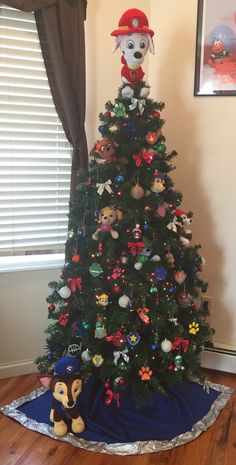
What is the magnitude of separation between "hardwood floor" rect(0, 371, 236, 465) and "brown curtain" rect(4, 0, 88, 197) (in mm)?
1290

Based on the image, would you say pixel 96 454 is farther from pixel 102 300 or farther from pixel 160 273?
pixel 160 273

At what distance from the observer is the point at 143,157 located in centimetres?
200

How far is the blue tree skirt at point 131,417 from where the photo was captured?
6.33ft

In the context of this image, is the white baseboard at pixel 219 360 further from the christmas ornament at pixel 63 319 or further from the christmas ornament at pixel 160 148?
the christmas ornament at pixel 160 148

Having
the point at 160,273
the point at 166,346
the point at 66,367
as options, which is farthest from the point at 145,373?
the point at 160,273

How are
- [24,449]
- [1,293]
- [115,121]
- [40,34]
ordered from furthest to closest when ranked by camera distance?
Answer: [1,293] < [40,34] < [115,121] < [24,449]

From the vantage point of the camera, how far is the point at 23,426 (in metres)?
2.05

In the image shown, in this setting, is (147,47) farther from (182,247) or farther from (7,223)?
(7,223)

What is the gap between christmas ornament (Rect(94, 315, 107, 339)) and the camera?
2016 millimetres

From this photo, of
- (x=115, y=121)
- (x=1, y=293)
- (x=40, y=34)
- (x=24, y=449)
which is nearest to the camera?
(x=24, y=449)

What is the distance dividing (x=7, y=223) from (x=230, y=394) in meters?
1.59

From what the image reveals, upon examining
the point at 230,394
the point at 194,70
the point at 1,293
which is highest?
the point at 194,70

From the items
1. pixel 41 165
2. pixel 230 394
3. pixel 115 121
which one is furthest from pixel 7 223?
pixel 230 394

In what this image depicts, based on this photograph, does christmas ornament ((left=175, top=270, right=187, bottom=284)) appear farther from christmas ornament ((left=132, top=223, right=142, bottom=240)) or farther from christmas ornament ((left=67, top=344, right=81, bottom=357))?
christmas ornament ((left=67, top=344, right=81, bottom=357))
